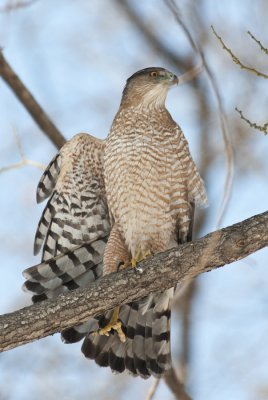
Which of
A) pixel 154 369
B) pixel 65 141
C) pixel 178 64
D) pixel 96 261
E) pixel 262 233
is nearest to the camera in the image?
pixel 262 233

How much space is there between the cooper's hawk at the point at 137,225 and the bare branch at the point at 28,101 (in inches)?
16.9

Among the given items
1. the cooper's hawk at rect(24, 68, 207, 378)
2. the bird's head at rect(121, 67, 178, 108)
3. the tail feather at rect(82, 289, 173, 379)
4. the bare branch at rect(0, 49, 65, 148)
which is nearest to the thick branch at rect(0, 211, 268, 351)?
the cooper's hawk at rect(24, 68, 207, 378)

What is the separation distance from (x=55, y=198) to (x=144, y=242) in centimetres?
117

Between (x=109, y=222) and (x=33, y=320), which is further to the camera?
(x=109, y=222)

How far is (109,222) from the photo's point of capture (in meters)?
7.13

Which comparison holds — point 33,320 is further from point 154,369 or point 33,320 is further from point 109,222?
point 109,222

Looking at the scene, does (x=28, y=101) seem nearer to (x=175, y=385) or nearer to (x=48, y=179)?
(x=48, y=179)

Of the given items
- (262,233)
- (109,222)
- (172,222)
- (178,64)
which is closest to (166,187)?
(172,222)

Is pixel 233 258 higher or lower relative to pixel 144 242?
lower

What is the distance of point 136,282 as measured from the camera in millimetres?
5348

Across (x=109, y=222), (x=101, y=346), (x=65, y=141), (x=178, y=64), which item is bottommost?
(x=101, y=346)

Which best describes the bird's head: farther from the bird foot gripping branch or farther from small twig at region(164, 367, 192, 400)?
small twig at region(164, 367, 192, 400)

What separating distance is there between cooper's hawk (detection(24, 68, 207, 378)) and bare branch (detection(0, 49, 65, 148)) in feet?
1.41

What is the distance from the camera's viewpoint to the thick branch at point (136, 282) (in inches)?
199
